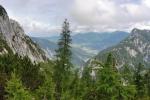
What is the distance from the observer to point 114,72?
27.0 meters

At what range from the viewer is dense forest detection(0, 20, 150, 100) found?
26.7 meters

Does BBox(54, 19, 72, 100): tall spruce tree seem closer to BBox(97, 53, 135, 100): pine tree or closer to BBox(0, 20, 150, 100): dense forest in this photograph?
BBox(0, 20, 150, 100): dense forest

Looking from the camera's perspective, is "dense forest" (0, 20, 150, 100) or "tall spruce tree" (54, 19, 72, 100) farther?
"tall spruce tree" (54, 19, 72, 100)

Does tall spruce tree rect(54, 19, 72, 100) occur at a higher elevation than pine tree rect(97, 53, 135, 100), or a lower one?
higher

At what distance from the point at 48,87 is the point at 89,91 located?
144 ft

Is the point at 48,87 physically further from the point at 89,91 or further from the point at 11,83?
the point at 89,91

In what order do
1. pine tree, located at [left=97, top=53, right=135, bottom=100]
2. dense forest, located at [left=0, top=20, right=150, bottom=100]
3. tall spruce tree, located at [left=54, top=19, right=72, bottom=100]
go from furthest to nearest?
tall spruce tree, located at [left=54, top=19, right=72, bottom=100], dense forest, located at [left=0, top=20, right=150, bottom=100], pine tree, located at [left=97, top=53, right=135, bottom=100]

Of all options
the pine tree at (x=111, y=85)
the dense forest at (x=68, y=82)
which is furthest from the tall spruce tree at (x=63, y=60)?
the pine tree at (x=111, y=85)

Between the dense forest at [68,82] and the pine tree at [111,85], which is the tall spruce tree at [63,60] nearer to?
the dense forest at [68,82]

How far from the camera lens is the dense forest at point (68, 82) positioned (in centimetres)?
2667

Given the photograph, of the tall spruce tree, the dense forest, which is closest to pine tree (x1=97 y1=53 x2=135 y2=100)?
the dense forest

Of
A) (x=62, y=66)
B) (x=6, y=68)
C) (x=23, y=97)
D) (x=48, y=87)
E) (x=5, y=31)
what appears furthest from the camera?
(x=5, y=31)

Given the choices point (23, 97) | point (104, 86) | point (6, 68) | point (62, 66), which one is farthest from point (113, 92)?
point (6, 68)

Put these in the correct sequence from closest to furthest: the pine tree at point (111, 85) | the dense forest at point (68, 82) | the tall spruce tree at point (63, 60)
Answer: the pine tree at point (111, 85)
the dense forest at point (68, 82)
the tall spruce tree at point (63, 60)
